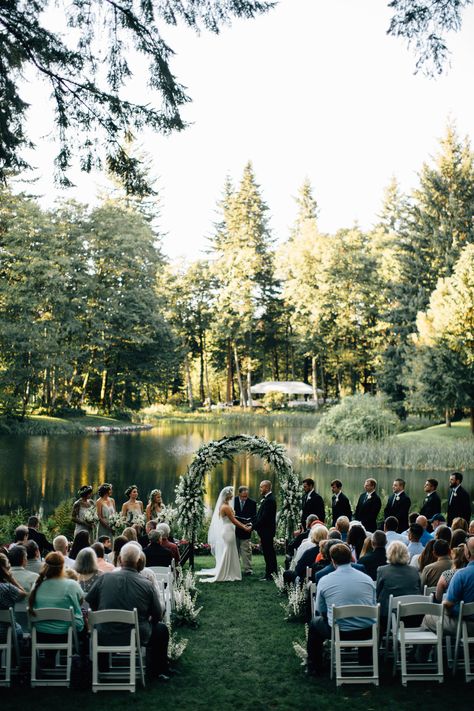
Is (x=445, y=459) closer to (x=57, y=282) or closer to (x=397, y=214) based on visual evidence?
(x=57, y=282)

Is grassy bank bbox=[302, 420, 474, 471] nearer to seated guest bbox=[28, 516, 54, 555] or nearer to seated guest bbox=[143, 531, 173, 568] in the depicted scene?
seated guest bbox=[28, 516, 54, 555]

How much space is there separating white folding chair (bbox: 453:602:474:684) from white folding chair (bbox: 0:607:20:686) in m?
3.45

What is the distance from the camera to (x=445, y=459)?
1023 inches

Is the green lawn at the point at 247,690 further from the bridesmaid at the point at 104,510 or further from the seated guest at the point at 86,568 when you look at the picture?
the bridesmaid at the point at 104,510

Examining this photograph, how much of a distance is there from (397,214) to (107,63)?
5408 cm

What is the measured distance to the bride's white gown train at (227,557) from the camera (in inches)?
423

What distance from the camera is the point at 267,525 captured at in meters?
10.8

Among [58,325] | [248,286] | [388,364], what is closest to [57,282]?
[58,325]

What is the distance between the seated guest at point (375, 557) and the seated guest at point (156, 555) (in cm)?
228

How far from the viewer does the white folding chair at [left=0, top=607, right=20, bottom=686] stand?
221 inches

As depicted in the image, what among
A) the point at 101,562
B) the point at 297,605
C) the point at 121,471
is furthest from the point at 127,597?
the point at 121,471

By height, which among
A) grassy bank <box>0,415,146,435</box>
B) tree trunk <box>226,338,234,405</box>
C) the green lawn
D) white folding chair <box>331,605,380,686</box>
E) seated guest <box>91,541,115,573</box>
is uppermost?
tree trunk <box>226,338,234,405</box>

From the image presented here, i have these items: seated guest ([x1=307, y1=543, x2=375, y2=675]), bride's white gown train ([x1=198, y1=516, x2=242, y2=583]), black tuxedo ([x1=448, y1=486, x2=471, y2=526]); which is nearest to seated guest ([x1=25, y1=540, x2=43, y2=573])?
seated guest ([x1=307, y1=543, x2=375, y2=675])

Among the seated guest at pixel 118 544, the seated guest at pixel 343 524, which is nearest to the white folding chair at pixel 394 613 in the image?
the seated guest at pixel 343 524
